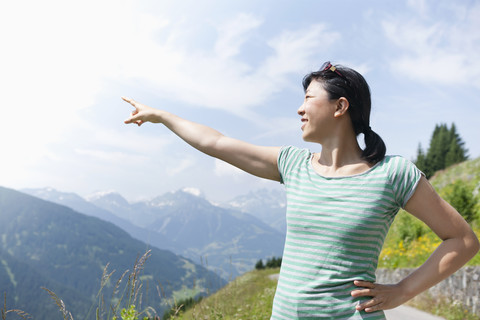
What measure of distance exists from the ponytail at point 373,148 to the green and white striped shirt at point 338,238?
5 centimetres

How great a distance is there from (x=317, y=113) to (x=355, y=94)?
0.64 feet

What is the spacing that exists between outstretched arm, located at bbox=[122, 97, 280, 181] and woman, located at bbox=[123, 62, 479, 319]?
10 centimetres

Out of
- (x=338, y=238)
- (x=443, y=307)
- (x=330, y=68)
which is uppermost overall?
(x=330, y=68)

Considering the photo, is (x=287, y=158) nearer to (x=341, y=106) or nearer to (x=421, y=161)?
(x=341, y=106)

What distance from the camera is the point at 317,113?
2.00m

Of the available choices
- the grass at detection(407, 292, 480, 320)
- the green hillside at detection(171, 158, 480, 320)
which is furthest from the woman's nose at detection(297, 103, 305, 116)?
the grass at detection(407, 292, 480, 320)

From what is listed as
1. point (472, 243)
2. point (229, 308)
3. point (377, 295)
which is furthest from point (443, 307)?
point (377, 295)

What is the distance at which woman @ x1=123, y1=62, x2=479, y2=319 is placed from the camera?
1.76 meters

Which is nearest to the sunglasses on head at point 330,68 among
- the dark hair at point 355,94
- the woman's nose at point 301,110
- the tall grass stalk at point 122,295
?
the dark hair at point 355,94

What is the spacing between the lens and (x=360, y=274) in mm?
1786

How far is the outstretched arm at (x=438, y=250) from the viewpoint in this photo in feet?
5.94

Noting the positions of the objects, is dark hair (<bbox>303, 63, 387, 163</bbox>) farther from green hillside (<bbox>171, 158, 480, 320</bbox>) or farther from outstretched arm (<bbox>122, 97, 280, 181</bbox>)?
green hillside (<bbox>171, 158, 480, 320</bbox>)

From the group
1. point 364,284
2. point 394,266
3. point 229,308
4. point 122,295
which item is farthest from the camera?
point 394,266

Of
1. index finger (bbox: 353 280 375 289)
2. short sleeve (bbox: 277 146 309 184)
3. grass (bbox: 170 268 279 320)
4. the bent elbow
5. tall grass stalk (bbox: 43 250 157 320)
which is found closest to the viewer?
index finger (bbox: 353 280 375 289)
